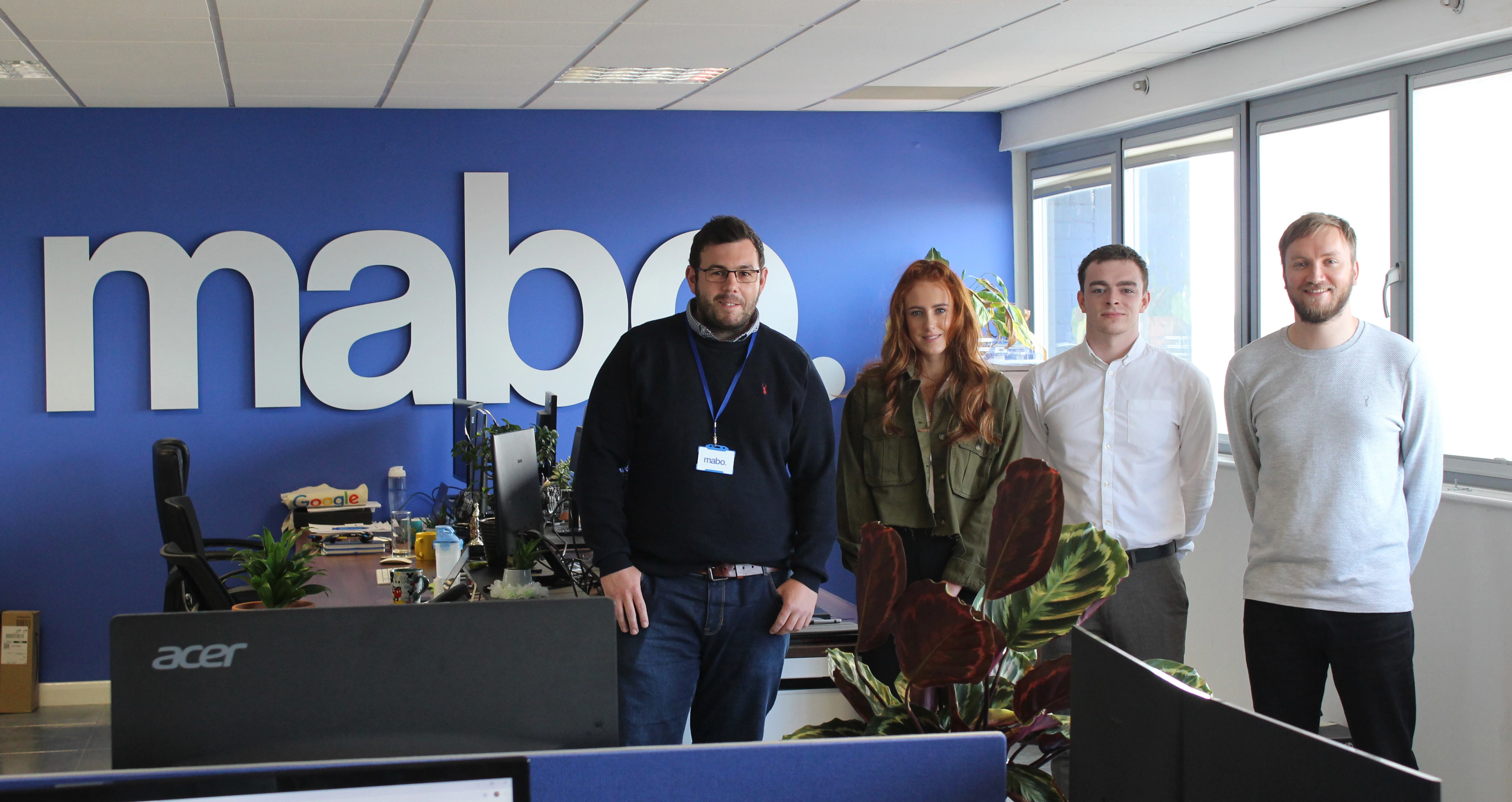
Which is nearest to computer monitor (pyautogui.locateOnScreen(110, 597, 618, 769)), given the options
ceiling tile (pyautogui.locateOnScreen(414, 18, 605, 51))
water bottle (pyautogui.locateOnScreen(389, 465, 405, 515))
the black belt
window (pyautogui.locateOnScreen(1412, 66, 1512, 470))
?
the black belt

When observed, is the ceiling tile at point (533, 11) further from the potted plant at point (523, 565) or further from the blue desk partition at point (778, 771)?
the blue desk partition at point (778, 771)

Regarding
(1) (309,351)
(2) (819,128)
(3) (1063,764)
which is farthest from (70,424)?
(3) (1063,764)

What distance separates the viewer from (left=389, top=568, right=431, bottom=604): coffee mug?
11.0ft

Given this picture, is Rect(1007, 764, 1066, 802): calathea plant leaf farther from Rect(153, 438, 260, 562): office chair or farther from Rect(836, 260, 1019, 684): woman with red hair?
Rect(153, 438, 260, 562): office chair

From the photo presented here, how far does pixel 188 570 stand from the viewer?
3.82 metres

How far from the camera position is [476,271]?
5902 mm

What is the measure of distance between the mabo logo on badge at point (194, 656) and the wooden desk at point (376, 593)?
1.55 meters

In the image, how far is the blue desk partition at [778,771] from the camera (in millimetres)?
1022

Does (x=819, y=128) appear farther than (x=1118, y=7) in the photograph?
Yes

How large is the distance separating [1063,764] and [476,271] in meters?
4.21

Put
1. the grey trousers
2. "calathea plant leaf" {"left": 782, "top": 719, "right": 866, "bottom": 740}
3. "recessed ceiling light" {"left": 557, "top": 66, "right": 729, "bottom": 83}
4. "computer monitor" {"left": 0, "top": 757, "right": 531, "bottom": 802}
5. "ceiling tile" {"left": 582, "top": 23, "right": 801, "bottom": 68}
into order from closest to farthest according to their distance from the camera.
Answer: "computer monitor" {"left": 0, "top": 757, "right": 531, "bottom": 802}, "calathea plant leaf" {"left": 782, "top": 719, "right": 866, "bottom": 740}, the grey trousers, "ceiling tile" {"left": 582, "top": 23, "right": 801, "bottom": 68}, "recessed ceiling light" {"left": 557, "top": 66, "right": 729, "bottom": 83}

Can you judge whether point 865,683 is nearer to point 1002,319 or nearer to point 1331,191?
point 1331,191

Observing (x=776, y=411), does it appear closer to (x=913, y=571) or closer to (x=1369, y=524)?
(x=913, y=571)

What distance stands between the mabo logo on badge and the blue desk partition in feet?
0.33
